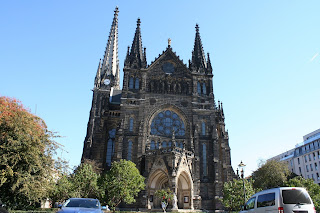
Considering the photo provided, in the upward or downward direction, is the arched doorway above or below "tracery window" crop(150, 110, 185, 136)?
below

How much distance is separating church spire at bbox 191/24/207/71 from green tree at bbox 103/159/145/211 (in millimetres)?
20700

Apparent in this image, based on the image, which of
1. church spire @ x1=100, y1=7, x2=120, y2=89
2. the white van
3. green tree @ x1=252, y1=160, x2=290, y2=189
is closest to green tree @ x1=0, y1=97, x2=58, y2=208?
the white van

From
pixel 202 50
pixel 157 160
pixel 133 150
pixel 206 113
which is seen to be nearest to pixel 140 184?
pixel 157 160

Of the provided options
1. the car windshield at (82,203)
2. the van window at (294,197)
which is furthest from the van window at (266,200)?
the car windshield at (82,203)

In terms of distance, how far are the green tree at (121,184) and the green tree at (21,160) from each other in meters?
10.2

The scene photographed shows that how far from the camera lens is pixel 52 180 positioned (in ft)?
61.0

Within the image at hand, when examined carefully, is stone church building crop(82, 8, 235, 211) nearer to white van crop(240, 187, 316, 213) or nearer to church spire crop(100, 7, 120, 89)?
church spire crop(100, 7, 120, 89)

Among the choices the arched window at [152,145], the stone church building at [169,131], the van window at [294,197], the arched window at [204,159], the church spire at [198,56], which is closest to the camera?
the van window at [294,197]

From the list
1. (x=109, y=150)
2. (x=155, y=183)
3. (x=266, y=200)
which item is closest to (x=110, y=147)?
(x=109, y=150)

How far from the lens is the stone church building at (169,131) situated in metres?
33.4

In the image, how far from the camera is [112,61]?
200 ft

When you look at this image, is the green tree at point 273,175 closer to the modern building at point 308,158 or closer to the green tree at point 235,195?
the modern building at point 308,158

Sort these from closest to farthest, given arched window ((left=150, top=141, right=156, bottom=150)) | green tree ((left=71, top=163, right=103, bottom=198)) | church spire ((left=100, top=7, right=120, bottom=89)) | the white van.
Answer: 1. the white van
2. green tree ((left=71, top=163, right=103, bottom=198))
3. arched window ((left=150, top=141, right=156, bottom=150))
4. church spire ((left=100, top=7, right=120, bottom=89))

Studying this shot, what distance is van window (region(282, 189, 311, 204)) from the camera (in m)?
11.1
